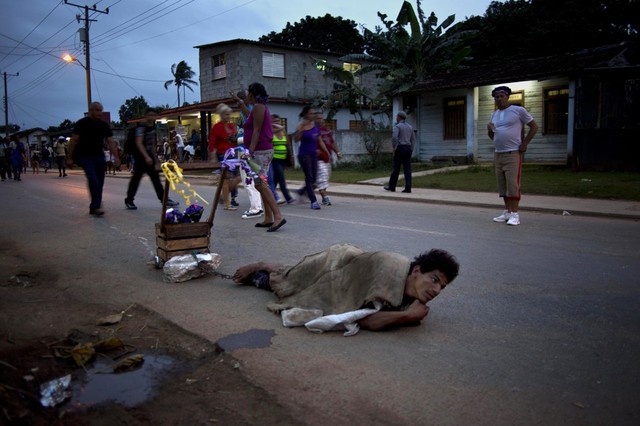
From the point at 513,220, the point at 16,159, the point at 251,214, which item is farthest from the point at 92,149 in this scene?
the point at 16,159

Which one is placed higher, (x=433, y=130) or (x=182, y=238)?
(x=433, y=130)

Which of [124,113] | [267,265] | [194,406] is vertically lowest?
[194,406]

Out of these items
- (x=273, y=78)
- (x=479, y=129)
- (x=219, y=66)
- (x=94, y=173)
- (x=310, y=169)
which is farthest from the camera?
(x=219, y=66)

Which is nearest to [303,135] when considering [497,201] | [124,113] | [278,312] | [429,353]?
[497,201]

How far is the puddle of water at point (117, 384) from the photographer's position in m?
2.92

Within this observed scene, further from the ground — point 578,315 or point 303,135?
point 303,135

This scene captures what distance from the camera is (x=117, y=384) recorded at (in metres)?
3.11

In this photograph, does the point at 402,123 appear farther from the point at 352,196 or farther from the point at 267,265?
the point at 267,265

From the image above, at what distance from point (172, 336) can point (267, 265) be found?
4.33 ft

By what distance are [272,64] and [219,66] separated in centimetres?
337

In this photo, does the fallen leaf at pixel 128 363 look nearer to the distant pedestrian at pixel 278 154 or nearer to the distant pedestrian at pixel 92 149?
the distant pedestrian at pixel 278 154

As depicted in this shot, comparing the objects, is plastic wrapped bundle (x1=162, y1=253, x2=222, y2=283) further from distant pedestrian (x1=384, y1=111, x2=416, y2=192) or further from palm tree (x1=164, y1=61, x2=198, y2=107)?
palm tree (x1=164, y1=61, x2=198, y2=107)

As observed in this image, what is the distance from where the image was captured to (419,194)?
44.0 ft

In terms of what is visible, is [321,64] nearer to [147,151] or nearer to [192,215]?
[147,151]
